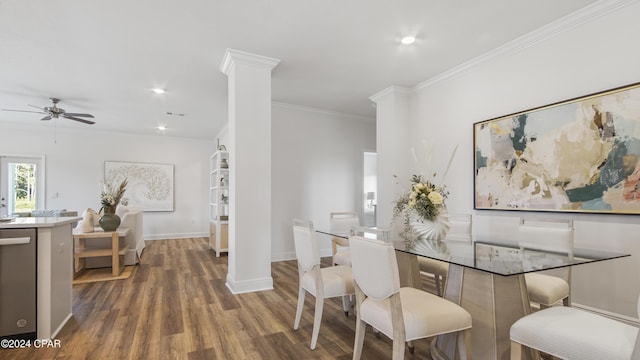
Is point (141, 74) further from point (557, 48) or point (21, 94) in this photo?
point (557, 48)

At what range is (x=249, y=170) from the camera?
3.57 metres

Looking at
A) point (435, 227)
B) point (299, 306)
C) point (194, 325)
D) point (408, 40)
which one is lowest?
point (194, 325)

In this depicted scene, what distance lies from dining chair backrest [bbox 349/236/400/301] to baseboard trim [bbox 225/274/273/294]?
2.01m

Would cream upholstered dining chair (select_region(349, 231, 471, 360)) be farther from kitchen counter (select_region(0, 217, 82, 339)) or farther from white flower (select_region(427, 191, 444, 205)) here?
kitchen counter (select_region(0, 217, 82, 339))

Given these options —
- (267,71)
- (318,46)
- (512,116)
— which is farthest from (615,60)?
(267,71)

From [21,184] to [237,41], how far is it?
692 cm

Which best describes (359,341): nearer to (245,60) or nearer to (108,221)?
(245,60)

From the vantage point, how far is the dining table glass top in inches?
65.4

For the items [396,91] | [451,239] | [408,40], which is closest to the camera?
Result: [451,239]

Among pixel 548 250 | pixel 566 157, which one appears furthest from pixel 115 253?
pixel 566 157

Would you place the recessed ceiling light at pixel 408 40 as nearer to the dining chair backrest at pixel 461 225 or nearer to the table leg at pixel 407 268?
the dining chair backrest at pixel 461 225

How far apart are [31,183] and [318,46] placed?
294 inches

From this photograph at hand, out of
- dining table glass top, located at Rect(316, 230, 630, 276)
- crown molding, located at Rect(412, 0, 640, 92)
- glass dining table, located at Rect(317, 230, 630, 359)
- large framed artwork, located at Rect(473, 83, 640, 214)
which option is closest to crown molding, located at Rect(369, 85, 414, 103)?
crown molding, located at Rect(412, 0, 640, 92)

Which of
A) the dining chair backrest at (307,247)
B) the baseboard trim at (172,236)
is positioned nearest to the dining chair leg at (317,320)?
the dining chair backrest at (307,247)
